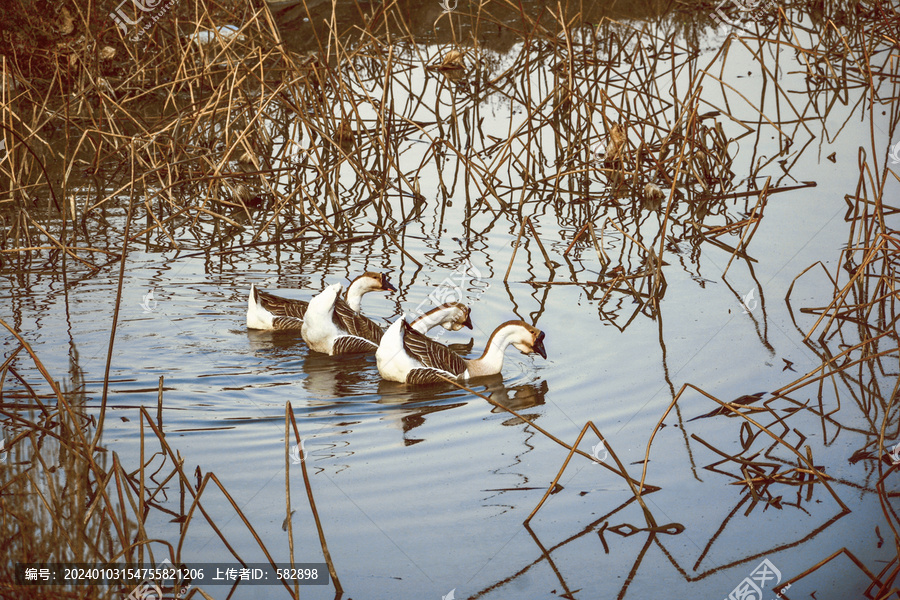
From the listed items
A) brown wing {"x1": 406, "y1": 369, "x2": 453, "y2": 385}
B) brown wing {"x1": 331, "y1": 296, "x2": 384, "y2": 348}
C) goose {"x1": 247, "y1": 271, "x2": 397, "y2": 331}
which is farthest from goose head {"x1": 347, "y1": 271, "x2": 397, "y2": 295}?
brown wing {"x1": 406, "y1": 369, "x2": 453, "y2": 385}

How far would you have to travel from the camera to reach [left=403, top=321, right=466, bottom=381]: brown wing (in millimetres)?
6520

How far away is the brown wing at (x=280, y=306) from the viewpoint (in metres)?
7.47

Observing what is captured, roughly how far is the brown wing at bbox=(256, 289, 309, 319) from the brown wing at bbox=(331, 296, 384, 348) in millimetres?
343

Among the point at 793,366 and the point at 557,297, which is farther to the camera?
the point at 557,297

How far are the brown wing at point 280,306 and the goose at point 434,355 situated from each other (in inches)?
42.6

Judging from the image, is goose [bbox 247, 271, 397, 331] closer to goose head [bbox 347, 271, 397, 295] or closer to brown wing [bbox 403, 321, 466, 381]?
goose head [bbox 347, 271, 397, 295]

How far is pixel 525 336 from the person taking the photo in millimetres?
6672

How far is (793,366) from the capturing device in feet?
20.9

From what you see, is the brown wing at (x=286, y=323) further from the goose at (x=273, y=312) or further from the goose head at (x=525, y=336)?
the goose head at (x=525, y=336)

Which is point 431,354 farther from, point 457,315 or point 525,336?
point 457,315

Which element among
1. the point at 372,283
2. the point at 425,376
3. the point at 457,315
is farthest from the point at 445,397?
the point at 372,283

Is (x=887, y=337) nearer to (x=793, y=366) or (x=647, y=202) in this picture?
(x=793, y=366)

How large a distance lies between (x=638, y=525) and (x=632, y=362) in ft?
7.55

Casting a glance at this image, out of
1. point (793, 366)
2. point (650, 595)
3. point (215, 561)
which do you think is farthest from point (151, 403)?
point (793, 366)
